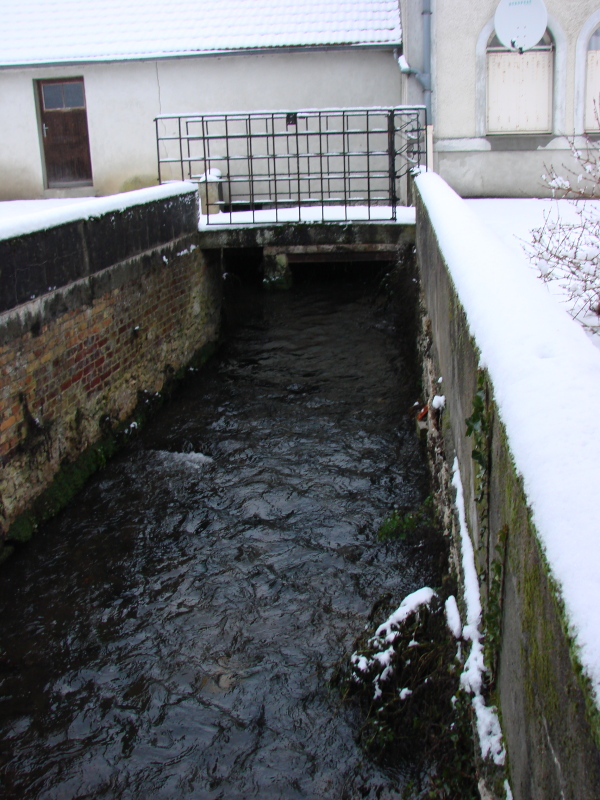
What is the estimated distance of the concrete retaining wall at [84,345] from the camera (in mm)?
5516

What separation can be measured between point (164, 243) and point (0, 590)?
15.4 ft

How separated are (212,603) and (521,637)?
3086 mm

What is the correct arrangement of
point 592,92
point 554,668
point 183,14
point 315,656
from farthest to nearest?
point 183,14, point 592,92, point 315,656, point 554,668

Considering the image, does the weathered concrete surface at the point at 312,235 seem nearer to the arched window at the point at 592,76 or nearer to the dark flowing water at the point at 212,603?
the dark flowing water at the point at 212,603

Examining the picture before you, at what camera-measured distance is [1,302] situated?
17.3 feet

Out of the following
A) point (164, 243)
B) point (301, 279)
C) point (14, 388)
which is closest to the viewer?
point (14, 388)

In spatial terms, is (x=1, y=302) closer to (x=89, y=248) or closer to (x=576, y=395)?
(x=89, y=248)

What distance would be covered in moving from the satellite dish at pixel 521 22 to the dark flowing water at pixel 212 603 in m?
5.32

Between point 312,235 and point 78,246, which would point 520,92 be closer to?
point 312,235

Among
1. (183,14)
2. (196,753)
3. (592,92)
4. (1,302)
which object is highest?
(183,14)

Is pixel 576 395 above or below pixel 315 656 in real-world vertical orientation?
above

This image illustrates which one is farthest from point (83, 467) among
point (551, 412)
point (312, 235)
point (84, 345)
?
point (551, 412)

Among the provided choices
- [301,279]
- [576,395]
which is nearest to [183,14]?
[301,279]

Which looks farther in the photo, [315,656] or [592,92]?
[592,92]
